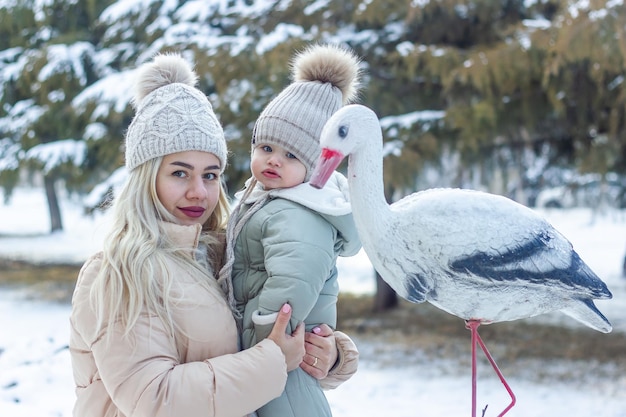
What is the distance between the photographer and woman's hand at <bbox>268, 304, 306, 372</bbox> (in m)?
1.55

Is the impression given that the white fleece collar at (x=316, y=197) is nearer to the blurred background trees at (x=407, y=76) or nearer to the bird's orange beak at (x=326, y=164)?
the bird's orange beak at (x=326, y=164)

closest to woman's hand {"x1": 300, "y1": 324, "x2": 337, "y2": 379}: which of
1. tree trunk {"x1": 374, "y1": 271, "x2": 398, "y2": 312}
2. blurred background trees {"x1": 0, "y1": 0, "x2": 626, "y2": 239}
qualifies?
blurred background trees {"x1": 0, "y1": 0, "x2": 626, "y2": 239}

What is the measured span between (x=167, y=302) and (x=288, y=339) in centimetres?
29

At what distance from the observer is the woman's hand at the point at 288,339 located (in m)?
1.55

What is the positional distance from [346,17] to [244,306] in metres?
5.08

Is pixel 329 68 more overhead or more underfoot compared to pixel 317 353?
more overhead

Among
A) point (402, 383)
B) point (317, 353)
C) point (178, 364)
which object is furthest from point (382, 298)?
point (178, 364)

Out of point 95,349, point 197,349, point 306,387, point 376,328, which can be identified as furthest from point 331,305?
point 376,328

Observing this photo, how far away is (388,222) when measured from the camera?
1.38m

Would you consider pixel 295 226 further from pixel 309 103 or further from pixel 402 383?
pixel 402 383

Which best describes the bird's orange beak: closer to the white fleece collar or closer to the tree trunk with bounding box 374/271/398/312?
the white fleece collar

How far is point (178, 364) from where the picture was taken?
1524 millimetres

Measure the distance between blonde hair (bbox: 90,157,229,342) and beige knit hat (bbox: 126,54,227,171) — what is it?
0.04 meters

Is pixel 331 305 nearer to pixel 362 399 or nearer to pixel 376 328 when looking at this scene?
pixel 362 399
